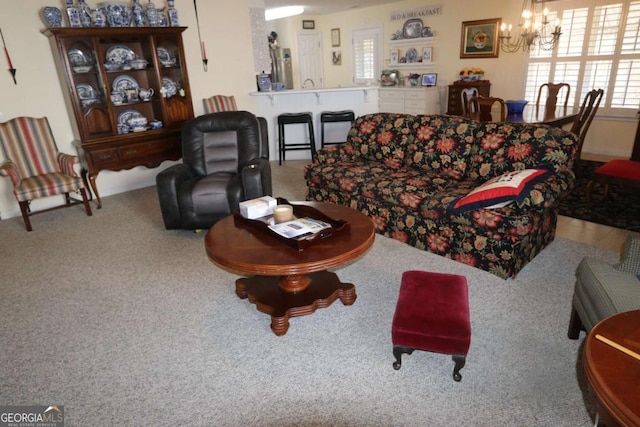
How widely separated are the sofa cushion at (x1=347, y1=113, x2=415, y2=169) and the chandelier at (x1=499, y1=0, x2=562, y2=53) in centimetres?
311

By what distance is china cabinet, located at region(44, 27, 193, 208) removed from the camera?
14.3 feet

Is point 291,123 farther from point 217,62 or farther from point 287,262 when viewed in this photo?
point 287,262

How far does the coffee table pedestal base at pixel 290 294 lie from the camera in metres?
2.36

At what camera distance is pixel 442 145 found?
11.3 feet

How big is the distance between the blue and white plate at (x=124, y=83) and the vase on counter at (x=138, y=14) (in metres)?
0.61

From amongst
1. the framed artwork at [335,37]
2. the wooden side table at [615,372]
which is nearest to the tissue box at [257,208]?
the wooden side table at [615,372]

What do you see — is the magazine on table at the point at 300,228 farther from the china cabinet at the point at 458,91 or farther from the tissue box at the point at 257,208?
the china cabinet at the point at 458,91

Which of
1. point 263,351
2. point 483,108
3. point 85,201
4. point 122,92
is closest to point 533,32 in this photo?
point 483,108

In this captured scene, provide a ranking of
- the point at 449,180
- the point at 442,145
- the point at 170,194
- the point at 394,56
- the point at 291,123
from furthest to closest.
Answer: the point at 394,56 → the point at 291,123 → the point at 170,194 → the point at 442,145 → the point at 449,180

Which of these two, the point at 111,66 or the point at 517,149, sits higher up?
the point at 111,66

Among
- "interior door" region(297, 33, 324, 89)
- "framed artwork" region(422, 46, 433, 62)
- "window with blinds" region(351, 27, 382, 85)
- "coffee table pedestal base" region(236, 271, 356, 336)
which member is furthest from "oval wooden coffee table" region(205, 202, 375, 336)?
"interior door" region(297, 33, 324, 89)

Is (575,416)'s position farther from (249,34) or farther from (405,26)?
(405,26)

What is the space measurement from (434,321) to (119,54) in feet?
15.3

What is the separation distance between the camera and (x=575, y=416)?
1687 millimetres
